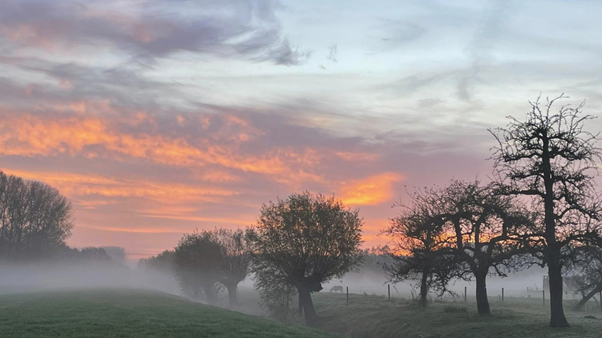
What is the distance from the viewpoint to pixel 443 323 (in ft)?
139

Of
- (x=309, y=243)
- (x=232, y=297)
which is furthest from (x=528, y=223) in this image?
(x=232, y=297)

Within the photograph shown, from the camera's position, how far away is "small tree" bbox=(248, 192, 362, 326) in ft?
205

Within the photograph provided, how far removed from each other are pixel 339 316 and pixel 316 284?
16.5 feet

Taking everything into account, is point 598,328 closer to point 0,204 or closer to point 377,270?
point 0,204

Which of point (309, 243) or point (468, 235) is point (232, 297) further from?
point (468, 235)

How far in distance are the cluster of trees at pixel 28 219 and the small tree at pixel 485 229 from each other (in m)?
120

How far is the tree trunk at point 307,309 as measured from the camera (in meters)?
60.2

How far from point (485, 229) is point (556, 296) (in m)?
9.76

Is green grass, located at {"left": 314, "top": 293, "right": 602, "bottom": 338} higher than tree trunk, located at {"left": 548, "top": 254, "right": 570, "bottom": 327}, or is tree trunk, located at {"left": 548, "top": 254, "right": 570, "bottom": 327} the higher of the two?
tree trunk, located at {"left": 548, "top": 254, "right": 570, "bottom": 327}

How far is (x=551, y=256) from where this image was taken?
3438cm

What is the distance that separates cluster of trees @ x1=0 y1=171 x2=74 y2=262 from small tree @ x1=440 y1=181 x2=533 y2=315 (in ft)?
393

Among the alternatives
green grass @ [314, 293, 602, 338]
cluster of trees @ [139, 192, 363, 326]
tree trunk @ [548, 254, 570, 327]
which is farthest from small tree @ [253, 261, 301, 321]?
tree trunk @ [548, 254, 570, 327]

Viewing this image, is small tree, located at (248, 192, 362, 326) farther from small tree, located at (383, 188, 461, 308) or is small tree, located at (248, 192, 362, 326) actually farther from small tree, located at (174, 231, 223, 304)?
small tree, located at (174, 231, 223, 304)

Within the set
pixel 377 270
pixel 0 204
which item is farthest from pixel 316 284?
pixel 377 270
